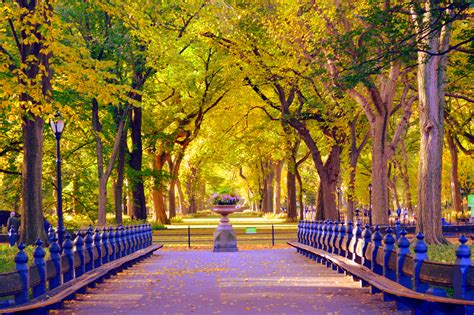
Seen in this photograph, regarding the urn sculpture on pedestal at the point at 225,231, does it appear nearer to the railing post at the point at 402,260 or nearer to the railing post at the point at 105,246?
the railing post at the point at 105,246

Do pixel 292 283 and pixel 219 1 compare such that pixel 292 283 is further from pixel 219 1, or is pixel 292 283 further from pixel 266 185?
pixel 266 185

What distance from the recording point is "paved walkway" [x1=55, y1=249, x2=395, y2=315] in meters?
12.6

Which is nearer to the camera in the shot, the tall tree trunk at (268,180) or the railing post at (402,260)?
the railing post at (402,260)

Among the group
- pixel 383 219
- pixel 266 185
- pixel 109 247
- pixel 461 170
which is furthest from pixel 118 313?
pixel 266 185

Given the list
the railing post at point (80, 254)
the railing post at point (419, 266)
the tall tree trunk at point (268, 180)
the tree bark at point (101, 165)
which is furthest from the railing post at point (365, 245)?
the tall tree trunk at point (268, 180)

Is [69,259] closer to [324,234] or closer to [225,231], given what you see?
[324,234]

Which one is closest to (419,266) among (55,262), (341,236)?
(55,262)

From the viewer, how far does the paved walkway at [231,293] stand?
496 inches

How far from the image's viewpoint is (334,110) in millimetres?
40594

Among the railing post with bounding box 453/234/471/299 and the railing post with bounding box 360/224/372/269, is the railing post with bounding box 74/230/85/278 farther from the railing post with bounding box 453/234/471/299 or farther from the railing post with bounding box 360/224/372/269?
the railing post with bounding box 453/234/471/299

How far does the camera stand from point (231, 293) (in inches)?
588


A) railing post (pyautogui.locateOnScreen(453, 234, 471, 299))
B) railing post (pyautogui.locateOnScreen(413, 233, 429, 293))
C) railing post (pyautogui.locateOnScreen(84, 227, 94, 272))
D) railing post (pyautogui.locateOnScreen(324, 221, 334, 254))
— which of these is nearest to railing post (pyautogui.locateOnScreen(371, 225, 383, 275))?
railing post (pyautogui.locateOnScreen(413, 233, 429, 293))

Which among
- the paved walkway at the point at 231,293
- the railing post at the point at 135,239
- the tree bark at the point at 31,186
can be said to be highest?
the tree bark at the point at 31,186

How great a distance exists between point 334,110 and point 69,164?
1661cm
